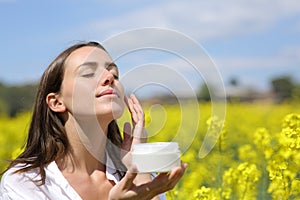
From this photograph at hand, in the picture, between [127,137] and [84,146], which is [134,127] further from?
[84,146]

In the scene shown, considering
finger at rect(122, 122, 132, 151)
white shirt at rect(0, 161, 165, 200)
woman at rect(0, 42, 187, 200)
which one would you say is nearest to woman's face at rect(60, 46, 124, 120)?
woman at rect(0, 42, 187, 200)

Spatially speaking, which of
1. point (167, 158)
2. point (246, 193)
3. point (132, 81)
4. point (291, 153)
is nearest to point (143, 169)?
point (167, 158)

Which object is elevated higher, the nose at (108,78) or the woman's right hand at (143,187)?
the nose at (108,78)

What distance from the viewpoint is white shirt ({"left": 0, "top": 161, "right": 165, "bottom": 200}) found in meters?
2.11

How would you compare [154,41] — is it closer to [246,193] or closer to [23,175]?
[23,175]

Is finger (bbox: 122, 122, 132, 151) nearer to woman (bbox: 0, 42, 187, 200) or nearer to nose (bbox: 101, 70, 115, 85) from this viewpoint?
woman (bbox: 0, 42, 187, 200)

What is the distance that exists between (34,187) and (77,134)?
0.76 ft

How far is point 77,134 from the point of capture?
2230 millimetres

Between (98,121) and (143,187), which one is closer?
(143,187)

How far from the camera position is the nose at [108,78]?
1979 mm

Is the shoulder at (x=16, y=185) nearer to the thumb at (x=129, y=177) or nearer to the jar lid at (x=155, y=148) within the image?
the thumb at (x=129, y=177)

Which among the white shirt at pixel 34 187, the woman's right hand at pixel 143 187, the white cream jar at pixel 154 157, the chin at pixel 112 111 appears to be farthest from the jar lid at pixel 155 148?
the white shirt at pixel 34 187

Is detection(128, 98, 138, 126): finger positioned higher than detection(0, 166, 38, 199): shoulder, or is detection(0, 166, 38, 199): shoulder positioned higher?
detection(128, 98, 138, 126): finger

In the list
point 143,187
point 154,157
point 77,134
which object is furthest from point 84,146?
point 154,157
